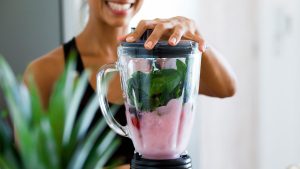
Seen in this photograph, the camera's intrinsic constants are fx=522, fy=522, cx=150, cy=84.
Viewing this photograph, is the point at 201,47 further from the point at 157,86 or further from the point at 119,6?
the point at 119,6

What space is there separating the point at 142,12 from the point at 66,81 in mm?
1344

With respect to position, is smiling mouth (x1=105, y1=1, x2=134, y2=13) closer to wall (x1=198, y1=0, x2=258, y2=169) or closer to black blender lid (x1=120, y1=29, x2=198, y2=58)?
black blender lid (x1=120, y1=29, x2=198, y2=58)

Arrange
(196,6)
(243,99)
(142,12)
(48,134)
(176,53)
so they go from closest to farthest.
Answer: (48,134) → (176,53) → (142,12) → (196,6) → (243,99)

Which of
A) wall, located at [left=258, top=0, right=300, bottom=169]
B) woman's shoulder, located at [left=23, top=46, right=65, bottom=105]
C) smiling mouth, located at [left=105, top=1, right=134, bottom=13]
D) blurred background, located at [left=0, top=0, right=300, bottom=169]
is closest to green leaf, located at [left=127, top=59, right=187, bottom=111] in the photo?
smiling mouth, located at [left=105, top=1, right=134, bottom=13]

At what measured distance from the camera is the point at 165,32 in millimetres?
562

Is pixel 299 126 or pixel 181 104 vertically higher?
pixel 181 104

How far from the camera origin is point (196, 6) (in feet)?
6.65

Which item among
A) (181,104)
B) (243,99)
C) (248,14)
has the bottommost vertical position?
(243,99)

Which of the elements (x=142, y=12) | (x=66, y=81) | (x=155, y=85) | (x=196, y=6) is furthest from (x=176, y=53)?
(x=196, y=6)

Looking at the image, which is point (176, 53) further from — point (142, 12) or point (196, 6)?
point (196, 6)

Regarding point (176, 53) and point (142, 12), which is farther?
point (142, 12)

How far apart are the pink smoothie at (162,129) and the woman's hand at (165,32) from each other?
0.06 meters

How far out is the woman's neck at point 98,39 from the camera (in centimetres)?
119

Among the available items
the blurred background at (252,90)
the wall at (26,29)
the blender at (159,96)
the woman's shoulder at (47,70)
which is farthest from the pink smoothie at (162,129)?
the blurred background at (252,90)
